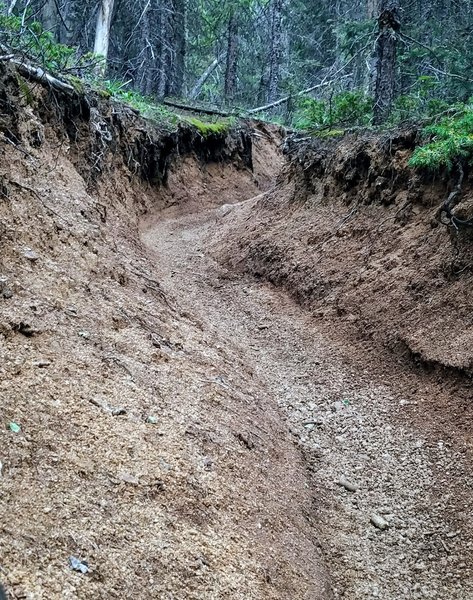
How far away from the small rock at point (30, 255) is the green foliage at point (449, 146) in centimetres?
474

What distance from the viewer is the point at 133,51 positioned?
2216 centimetres

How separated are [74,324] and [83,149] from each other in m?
5.62

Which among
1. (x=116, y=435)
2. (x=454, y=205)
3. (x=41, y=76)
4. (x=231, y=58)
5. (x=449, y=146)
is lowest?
(x=116, y=435)

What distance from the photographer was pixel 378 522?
13.1ft

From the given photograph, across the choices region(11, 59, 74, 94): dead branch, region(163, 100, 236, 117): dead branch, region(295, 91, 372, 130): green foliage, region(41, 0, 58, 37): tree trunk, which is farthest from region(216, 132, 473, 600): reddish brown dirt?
region(41, 0, 58, 37): tree trunk

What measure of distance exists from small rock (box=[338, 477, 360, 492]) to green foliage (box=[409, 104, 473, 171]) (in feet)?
13.4

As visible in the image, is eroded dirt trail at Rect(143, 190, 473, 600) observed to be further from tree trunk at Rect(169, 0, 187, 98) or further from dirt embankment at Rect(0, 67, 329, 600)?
tree trunk at Rect(169, 0, 187, 98)

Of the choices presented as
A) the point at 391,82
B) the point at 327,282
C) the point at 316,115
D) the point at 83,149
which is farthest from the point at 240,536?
the point at 316,115

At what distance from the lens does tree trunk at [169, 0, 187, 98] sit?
1958 cm

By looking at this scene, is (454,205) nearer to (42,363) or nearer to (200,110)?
(42,363)

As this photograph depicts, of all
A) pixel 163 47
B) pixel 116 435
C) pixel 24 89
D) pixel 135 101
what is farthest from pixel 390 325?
pixel 163 47

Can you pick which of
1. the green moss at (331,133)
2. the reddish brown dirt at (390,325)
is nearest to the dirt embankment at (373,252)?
the reddish brown dirt at (390,325)

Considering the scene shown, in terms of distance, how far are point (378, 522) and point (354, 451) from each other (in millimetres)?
897

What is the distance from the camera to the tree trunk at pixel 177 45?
771 inches
